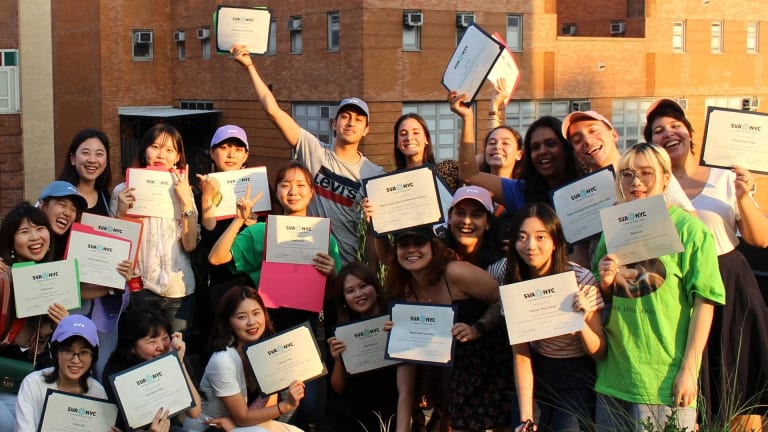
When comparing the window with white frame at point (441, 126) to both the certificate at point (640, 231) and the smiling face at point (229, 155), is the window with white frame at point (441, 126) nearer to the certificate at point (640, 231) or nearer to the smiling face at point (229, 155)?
the smiling face at point (229, 155)

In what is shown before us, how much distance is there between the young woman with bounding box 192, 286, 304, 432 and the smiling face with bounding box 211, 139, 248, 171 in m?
1.03

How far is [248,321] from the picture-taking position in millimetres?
5504

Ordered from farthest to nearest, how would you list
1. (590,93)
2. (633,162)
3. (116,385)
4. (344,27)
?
(590,93), (344,27), (116,385), (633,162)

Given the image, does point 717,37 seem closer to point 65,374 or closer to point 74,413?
point 65,374

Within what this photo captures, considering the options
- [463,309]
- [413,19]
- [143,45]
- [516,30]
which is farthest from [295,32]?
[463,309]

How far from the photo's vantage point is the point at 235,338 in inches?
220

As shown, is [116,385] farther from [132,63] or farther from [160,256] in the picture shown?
[132,63]

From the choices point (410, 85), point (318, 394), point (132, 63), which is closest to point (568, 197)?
point (318, 394)

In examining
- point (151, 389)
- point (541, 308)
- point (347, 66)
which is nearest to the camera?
point (541, 308)

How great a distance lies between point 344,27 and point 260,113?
19.7 ft

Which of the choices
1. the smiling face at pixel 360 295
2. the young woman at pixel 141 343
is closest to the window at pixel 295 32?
the smiling face at pixel 360 295

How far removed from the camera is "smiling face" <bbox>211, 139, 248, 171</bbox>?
20.6 feet

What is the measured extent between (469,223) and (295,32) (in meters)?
28.0

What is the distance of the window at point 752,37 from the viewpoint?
3834 cm
